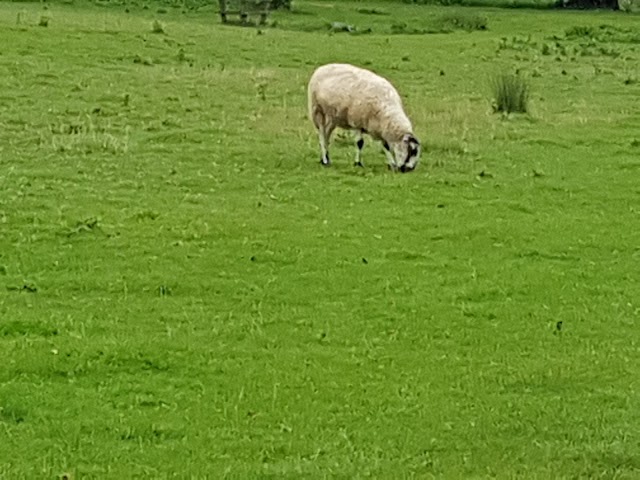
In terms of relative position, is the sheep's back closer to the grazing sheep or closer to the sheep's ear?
the grazing sheep

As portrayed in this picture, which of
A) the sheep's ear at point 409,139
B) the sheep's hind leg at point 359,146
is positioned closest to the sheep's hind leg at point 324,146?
the sheep's hind leg at point 359,146

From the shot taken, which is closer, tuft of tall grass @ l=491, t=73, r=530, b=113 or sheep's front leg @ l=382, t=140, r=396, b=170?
sheep's front leg @ l=382, t=140, r=396, b=170

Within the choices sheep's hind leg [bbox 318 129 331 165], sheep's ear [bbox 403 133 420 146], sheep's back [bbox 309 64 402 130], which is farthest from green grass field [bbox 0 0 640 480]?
sheep's back [bbox 309 64 402 130]

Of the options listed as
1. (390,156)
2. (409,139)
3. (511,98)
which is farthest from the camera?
(511,98)

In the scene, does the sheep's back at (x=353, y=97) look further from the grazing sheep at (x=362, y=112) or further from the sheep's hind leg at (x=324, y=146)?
the sheep's hind leg at (x=324, y=146)

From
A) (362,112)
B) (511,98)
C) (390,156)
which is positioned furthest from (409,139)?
(511,98)

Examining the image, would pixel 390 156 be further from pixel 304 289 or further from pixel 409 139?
pixel 304 289

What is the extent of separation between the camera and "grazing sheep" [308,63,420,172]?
1712cm

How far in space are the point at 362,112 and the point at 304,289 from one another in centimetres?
627

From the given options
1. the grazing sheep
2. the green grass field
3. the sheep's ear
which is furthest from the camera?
the grazing sheep

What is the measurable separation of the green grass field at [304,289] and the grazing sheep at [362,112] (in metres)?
0.40

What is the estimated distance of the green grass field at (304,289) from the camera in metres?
7.83

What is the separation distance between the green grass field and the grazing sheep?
0.40 metres

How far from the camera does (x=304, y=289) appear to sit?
11531 millimetres
